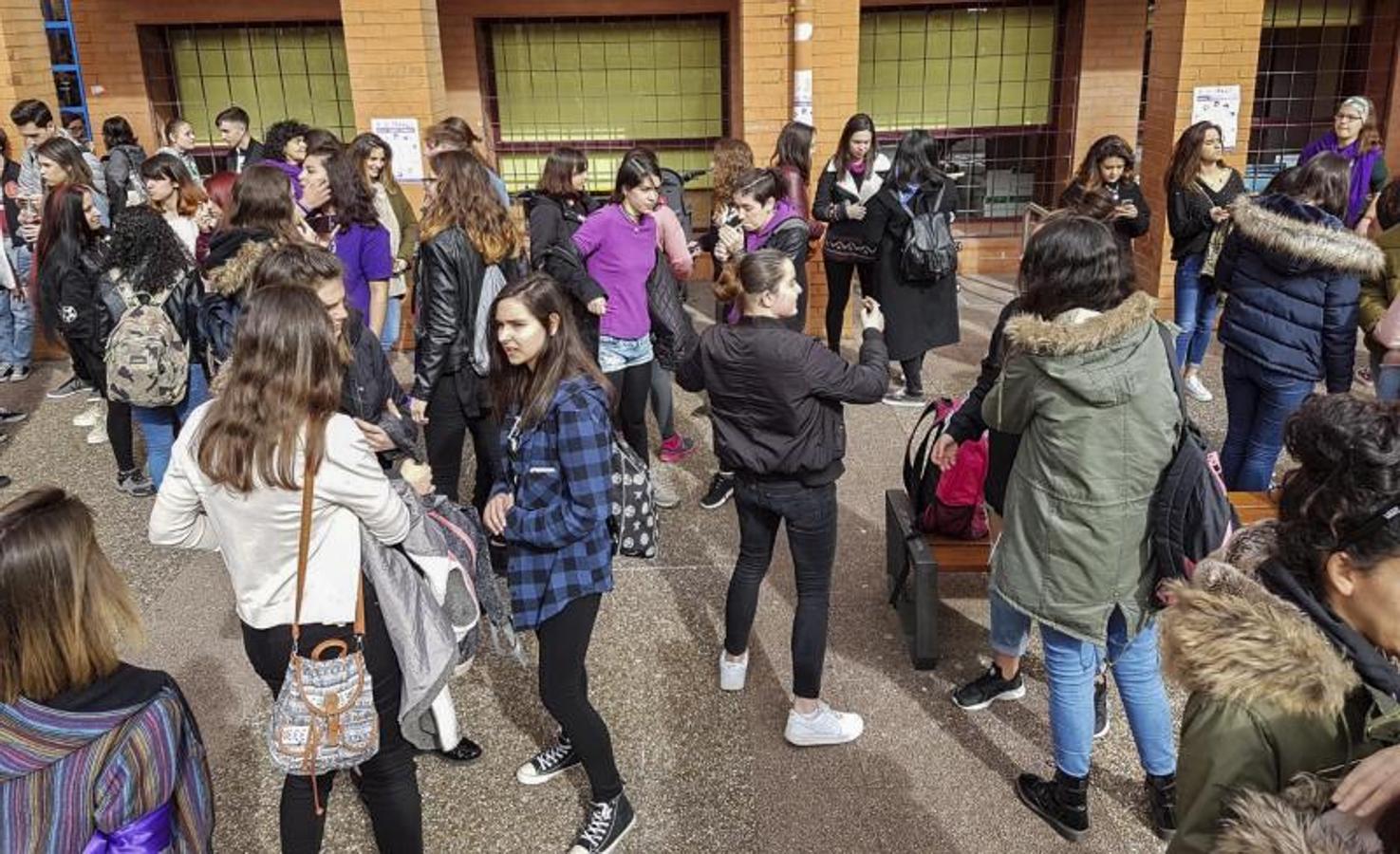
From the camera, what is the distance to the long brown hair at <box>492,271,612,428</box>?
328cm

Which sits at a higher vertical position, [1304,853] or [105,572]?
[105,572]

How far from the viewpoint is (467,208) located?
472 cm

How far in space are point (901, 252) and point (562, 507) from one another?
170 inches

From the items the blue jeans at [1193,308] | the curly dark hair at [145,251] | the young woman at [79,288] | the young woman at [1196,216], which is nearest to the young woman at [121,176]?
the young woman at [79,288]

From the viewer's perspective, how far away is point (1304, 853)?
5.00 ft

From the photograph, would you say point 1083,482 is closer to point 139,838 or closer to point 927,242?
point 139,838

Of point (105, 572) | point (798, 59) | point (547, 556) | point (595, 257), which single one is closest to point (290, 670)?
point (105, 572)

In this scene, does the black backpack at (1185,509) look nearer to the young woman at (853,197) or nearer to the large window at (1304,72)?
the young woman at (853,197)

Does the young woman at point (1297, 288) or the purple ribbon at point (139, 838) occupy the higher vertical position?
the young woman at point (1297, 288)

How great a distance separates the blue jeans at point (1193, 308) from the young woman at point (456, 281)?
462 centimetres

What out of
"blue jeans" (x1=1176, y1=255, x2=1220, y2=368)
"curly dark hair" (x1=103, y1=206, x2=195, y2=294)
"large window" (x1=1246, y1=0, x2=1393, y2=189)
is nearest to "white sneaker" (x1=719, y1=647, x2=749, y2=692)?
"curly dark hair" (x1=103, y1=206, x2=195, y2=294)

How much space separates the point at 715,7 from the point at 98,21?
5902mm

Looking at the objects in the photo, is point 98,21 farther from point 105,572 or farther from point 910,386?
point 105,572

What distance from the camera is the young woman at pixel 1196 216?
6.82 m
